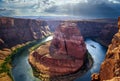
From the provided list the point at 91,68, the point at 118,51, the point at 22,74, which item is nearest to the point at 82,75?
the point at 91,68

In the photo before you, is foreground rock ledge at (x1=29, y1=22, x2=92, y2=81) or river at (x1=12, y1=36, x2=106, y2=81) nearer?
river at (x1=12, y1=36, x2=106, y2=81)

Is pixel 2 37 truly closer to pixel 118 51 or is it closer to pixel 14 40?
pixel 14 40

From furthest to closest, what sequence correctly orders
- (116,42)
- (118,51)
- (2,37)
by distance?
(2,37) < (116,42) < (118,51)

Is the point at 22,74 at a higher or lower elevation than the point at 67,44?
lower

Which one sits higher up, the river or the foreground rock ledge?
the foreground rock ledge

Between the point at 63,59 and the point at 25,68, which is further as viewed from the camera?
the point at 25,68

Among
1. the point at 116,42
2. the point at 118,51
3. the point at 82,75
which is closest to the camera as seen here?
the point at 118,51

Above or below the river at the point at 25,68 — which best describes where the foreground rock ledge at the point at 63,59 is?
above

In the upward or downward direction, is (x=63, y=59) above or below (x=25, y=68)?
above
